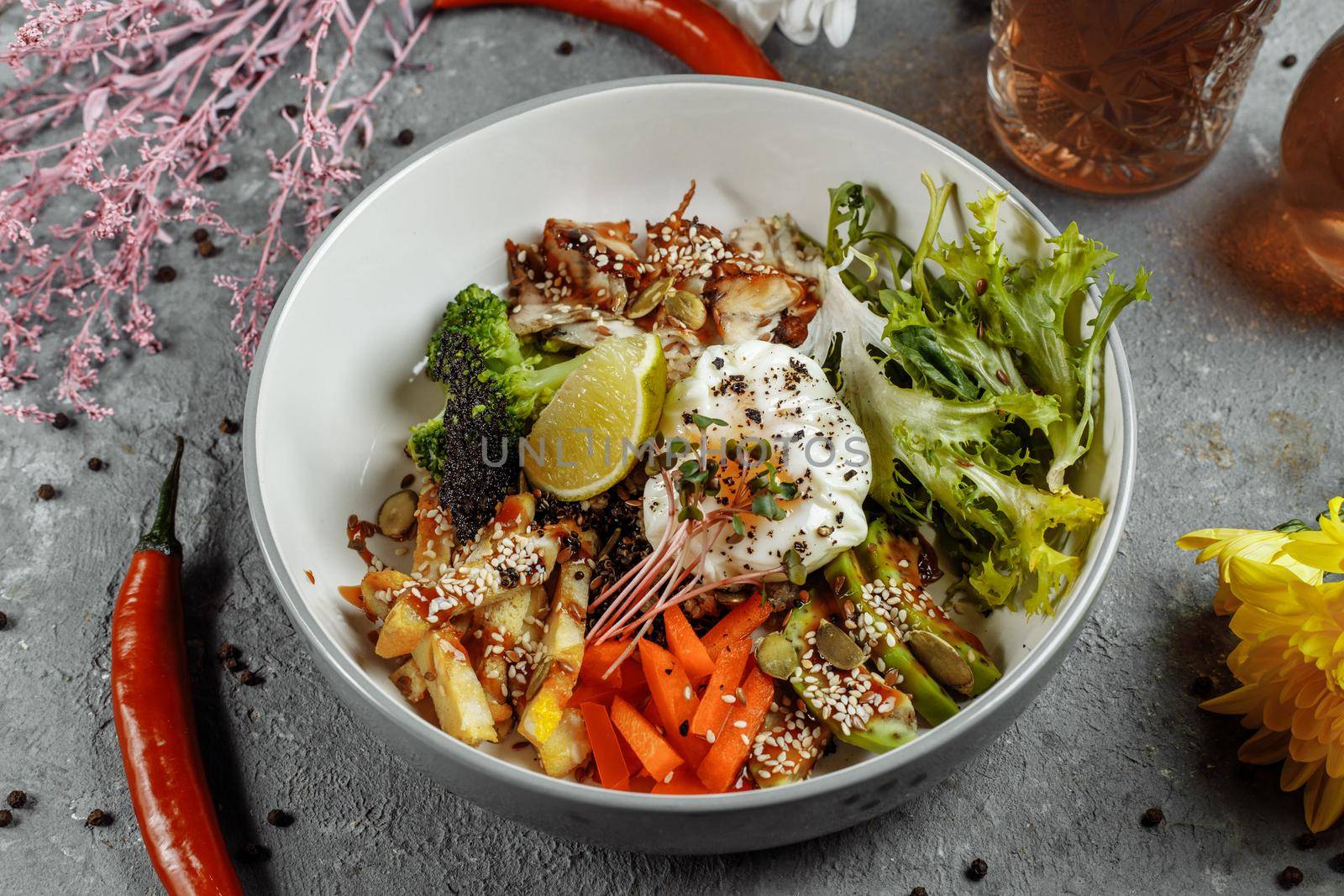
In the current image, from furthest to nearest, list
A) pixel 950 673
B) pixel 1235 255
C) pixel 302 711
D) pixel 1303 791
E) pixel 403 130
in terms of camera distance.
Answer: pixel 403 130 < pixel 1235 255 < pixel 302 711 < pixel 1303 791 < pixel 950 673

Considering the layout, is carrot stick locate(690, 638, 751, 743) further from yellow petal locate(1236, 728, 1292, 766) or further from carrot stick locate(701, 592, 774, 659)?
yellow petal locate(1236, 728, 1292, 766)

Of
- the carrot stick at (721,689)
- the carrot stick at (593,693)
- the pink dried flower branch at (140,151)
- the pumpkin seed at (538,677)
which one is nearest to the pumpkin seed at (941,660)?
the carrot stick at (721,689)

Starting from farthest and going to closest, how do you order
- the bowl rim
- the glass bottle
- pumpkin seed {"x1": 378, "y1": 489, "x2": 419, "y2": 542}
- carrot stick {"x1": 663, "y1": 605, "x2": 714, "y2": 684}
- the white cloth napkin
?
the white cloth napkin, the glass bottle, pumpkin seed {"x1": 378, "y1": 489, "x2": 419, "y2": 542}, carrot stick {"x1": 663, "y1": 605, "x2": 714, "y2": 684}, the bowl rim

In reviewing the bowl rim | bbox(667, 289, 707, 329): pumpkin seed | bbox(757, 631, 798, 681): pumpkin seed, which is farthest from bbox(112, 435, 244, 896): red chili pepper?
bbox(667, 289, 707, 329): pumpkin seed

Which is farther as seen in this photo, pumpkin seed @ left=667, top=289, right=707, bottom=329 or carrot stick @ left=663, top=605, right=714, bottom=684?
pumpkin seed @ left=667, top=289, right=707, bottom=329

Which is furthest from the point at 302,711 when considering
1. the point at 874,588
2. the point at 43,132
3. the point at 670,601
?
the point at 43,132

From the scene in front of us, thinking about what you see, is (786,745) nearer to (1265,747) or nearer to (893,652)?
(893,652)

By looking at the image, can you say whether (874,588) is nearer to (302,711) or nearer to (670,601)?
(670,601)
